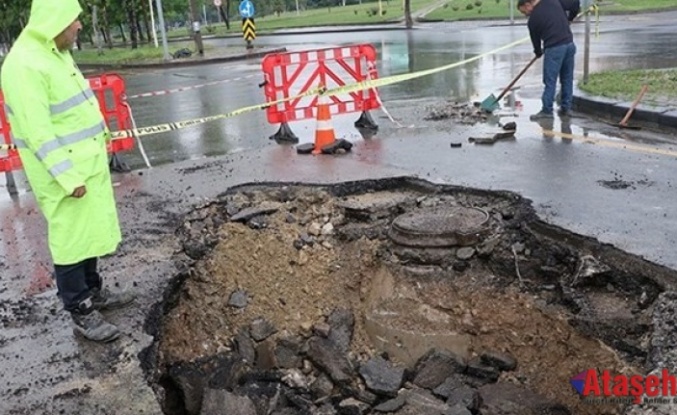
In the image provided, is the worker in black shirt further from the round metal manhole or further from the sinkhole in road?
the round metal manhole

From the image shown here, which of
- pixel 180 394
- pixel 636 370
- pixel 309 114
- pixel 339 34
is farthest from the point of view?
pixel 339 34

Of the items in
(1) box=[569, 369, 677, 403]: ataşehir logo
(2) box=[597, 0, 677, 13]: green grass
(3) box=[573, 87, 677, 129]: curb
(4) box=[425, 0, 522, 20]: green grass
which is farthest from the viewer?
(4) box=[425, 0, 522, 20]: green grass

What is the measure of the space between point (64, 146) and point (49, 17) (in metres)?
0.70

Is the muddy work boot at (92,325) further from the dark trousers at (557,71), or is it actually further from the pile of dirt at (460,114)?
the dark trousers at (557,71)

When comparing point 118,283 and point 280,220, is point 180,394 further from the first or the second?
point 280,220

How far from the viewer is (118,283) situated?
16.5 ft

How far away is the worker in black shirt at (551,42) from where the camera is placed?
9.49 meters

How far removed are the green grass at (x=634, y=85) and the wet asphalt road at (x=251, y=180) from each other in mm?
949

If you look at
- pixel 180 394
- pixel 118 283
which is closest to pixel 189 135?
pixel 118 283

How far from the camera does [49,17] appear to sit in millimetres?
3852

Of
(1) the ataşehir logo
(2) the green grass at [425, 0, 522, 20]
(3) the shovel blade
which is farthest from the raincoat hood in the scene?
(2) the green grass at [425, 0, 522, 20]

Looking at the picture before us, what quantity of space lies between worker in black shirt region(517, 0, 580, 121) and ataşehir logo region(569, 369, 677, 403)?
5703 mm

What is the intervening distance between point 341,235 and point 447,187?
3.92 feet

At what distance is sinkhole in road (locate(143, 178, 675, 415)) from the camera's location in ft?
15.0
